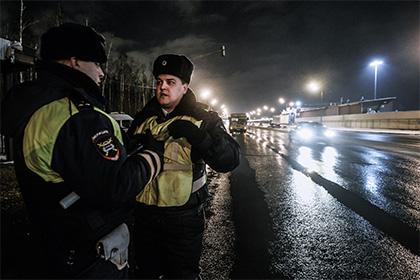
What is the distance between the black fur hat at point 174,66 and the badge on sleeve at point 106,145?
1161 mm

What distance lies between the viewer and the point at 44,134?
4.42ft

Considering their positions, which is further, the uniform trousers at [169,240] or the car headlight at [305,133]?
the car headlight at [305,133]

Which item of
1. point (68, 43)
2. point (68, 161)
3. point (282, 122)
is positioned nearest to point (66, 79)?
point (68, 43)

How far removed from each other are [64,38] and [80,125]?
1.71ft

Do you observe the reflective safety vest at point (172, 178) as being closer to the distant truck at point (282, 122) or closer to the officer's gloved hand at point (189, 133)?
the officer's gloved hand at point (189, 133)

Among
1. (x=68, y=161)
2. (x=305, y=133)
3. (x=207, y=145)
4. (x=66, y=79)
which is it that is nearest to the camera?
(x=68, y=161)

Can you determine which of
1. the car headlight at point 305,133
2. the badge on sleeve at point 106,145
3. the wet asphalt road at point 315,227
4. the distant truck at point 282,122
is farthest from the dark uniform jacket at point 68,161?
the distant truck at point 282,122

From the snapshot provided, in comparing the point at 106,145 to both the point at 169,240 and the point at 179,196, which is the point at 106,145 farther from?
the point at 169,240

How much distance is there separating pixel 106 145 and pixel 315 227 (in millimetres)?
4214

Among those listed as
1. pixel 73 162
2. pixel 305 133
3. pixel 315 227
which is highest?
pixel 73 162

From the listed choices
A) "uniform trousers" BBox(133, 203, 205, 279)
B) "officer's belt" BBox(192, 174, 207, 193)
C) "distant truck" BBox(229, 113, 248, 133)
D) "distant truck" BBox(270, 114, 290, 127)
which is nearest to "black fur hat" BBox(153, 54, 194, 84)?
"officer's belt" BBox(192, 174, 207, 193)

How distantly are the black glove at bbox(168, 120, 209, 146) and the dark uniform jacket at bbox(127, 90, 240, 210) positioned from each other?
0.17 ft

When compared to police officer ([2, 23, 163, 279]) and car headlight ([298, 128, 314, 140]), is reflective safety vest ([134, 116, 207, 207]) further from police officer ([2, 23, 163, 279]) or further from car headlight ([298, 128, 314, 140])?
car headlight ([298, 128, 314, 140])

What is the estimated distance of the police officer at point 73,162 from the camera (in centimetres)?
135
